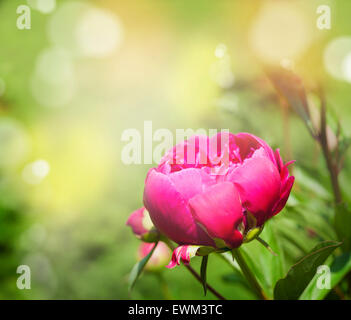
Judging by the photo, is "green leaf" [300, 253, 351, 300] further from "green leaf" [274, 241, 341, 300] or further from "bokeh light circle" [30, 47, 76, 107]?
"bokeh light circle" [30, 47, 76, 107]

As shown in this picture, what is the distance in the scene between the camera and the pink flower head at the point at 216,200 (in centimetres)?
24

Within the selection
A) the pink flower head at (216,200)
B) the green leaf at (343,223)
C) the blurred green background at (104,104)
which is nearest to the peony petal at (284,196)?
the pink flower head at (216,200)

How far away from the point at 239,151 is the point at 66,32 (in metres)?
0.99

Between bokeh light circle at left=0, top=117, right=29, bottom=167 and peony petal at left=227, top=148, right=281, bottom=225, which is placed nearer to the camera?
peony petal at left=227, top=148, right=281, bottom=225

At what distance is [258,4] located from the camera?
870 mm

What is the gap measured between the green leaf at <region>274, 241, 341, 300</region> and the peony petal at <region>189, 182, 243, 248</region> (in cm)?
7

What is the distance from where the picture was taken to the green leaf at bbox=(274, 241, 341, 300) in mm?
277

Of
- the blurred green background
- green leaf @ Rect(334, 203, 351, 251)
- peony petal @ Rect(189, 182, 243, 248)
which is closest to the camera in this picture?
peony petal @ Rect(189, 182, 243, 248)

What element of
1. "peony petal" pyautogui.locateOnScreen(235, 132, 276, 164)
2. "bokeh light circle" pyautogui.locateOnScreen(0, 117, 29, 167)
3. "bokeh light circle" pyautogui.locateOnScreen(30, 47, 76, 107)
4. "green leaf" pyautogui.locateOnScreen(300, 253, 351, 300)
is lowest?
"green leaf" pyautogui.locateOnScreen(300, 253, 351, 300)

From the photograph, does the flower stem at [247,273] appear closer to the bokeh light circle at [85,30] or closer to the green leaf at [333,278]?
the green leaf at [333,278]

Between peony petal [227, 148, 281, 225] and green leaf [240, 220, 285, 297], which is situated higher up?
peony petal [227, 148, 281, 225]

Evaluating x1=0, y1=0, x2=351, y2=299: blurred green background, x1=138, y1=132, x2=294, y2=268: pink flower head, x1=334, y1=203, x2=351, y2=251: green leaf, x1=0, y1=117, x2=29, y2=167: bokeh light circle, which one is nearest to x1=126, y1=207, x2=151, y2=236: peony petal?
x1=138, y1=132, x2=294, y2=268: pink flower head

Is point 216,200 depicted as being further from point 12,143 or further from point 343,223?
point 12,143
